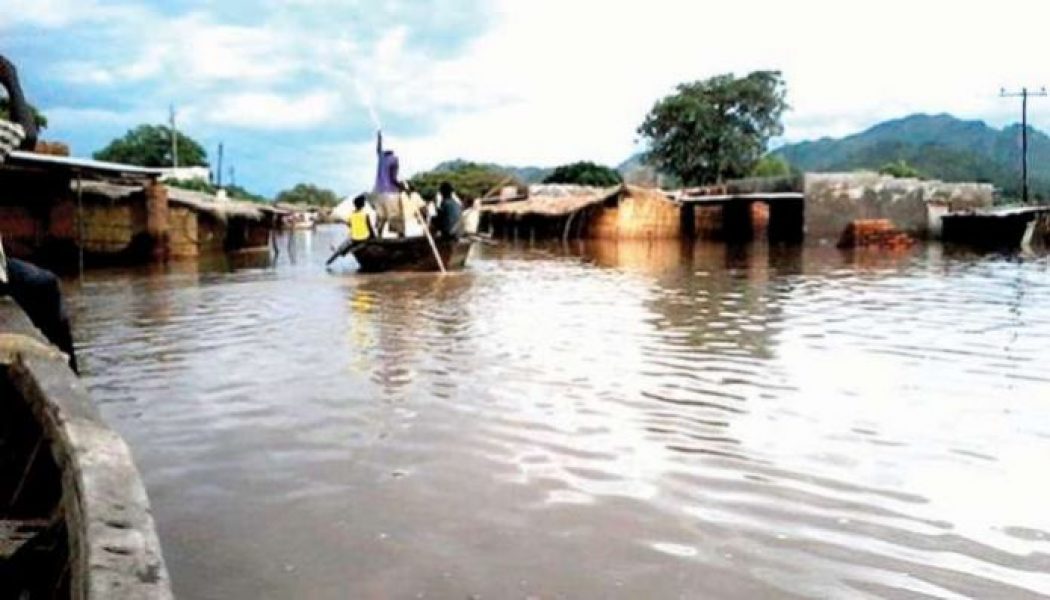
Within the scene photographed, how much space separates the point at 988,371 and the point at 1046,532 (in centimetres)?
385

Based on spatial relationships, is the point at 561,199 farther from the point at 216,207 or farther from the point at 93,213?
the point at 93,213

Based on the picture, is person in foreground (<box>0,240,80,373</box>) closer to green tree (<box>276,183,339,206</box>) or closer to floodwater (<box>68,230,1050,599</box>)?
floodwater (<box>68,230,1050,599</box>)

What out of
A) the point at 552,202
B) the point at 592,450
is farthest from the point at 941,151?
the point at 592,450

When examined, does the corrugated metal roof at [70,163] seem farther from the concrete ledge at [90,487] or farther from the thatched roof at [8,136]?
the concrete ledge at [90,487]

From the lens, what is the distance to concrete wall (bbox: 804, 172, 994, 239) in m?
32.0

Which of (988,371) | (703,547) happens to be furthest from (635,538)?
(988,371)

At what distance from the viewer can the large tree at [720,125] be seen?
166ft

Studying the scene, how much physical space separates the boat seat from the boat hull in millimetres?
14825

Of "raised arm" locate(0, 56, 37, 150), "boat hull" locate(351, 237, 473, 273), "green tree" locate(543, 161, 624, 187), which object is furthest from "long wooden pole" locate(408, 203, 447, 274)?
"green tree" locate(543, 161, 624, 187)

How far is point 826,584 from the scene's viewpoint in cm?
353

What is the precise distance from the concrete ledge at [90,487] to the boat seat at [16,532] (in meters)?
0.29

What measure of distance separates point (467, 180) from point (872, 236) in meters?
32.1

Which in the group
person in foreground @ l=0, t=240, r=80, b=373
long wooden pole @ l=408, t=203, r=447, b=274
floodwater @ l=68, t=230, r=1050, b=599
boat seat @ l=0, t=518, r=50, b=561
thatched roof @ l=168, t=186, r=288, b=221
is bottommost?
floodwater @ l=68, t=230, r=1050, b=599

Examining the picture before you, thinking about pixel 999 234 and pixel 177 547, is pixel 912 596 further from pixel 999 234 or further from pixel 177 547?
pixel 999 234
